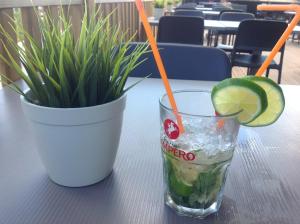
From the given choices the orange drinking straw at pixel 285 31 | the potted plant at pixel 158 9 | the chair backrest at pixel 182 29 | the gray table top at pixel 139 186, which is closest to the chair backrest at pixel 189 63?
the gray table top at pixel 139 186

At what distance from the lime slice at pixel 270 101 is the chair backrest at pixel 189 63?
619 millimetres

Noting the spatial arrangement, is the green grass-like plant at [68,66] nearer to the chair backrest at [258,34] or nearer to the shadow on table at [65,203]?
the shadow on table at [65,203]

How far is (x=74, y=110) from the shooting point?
13.2 inches

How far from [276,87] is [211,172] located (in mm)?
128

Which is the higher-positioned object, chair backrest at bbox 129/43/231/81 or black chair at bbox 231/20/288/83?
chair backrest at bbox 129/43/231/81

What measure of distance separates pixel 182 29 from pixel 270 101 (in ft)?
6.78

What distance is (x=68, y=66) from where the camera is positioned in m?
0.35

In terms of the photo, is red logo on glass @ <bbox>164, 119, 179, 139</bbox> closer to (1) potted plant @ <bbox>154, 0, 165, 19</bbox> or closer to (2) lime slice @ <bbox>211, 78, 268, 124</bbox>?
(2) lime slice @ <bbox>211, 78, 268, 124</bbox>

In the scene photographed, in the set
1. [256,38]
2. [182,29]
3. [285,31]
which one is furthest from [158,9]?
[285,31]

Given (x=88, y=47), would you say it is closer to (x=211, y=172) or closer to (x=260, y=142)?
(x=211, y=172)

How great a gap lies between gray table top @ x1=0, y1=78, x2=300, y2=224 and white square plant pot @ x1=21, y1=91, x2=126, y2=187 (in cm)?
2

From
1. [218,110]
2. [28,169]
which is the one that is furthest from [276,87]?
[28,169]

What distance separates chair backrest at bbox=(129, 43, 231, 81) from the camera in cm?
97

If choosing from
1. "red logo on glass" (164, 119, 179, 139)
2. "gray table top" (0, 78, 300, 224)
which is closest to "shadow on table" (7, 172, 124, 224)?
"gray table top" (0, 78, 300, 224)
